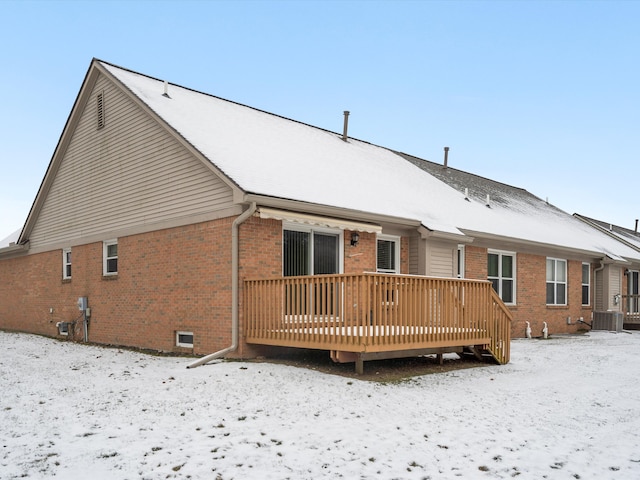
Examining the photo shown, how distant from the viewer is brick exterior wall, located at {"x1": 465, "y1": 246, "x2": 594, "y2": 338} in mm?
19188

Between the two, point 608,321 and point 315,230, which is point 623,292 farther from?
point 315,230

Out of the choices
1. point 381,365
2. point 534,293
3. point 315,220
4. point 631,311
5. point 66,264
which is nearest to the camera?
point 381,365

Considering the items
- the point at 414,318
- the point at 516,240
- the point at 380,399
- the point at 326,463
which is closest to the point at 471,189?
the point at 516,240

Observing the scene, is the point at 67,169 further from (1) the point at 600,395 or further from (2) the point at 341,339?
(1) the point at 600,395

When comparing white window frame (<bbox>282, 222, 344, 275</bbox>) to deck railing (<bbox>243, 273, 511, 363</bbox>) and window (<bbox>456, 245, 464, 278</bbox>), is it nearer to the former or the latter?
deck railing (<bbox>243, 273, 511, 363</bbox>)

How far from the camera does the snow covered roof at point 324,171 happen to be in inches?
544

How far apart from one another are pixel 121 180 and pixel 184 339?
5.30 meters

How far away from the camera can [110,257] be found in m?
17.3

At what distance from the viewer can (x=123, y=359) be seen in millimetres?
13352

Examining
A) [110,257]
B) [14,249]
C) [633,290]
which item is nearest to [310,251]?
[110,257]

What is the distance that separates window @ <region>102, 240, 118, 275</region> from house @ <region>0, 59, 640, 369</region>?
6 cm

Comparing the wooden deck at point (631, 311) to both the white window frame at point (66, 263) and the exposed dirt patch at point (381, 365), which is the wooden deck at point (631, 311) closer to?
the exposed dirt patch at point (381, 365)

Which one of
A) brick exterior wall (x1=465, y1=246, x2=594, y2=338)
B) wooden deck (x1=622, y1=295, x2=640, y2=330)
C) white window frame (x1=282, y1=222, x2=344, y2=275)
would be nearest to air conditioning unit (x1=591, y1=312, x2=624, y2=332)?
brick exterior wall (x1=465, y1=246, x2=594, y2=338)

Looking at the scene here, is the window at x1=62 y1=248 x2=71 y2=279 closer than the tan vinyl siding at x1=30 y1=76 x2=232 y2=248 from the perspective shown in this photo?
No
